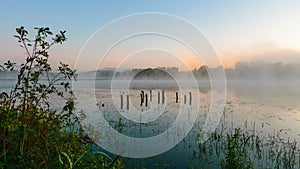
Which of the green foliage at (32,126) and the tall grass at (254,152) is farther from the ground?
the green foliage at (32,126)

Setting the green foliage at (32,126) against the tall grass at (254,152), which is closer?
the green foliage at (32,126)

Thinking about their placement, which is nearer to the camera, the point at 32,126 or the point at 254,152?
the point at 32,126

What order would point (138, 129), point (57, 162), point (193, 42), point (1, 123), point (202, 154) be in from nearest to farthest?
point (1, 123) → point (57, 162) → point (193, 42) → point (202, 154) → point (138, 129)

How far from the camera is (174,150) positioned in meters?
8.62

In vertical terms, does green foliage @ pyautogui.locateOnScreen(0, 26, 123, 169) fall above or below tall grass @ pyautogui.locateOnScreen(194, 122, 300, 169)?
above

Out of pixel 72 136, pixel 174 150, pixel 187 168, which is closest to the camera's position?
pixel 72 136

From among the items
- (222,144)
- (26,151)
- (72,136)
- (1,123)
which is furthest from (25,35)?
(222,144)

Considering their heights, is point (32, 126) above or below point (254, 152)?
above

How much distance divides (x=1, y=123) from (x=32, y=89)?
0.59 metres

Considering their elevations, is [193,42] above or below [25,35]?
above

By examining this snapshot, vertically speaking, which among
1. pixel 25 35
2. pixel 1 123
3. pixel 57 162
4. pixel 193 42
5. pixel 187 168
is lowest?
pixel 187 168

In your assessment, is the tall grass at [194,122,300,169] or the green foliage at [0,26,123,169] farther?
the tall grass at [194,122,300,169]

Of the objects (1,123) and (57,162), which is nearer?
(1,123)

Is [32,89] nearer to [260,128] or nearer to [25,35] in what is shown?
[25,35]
